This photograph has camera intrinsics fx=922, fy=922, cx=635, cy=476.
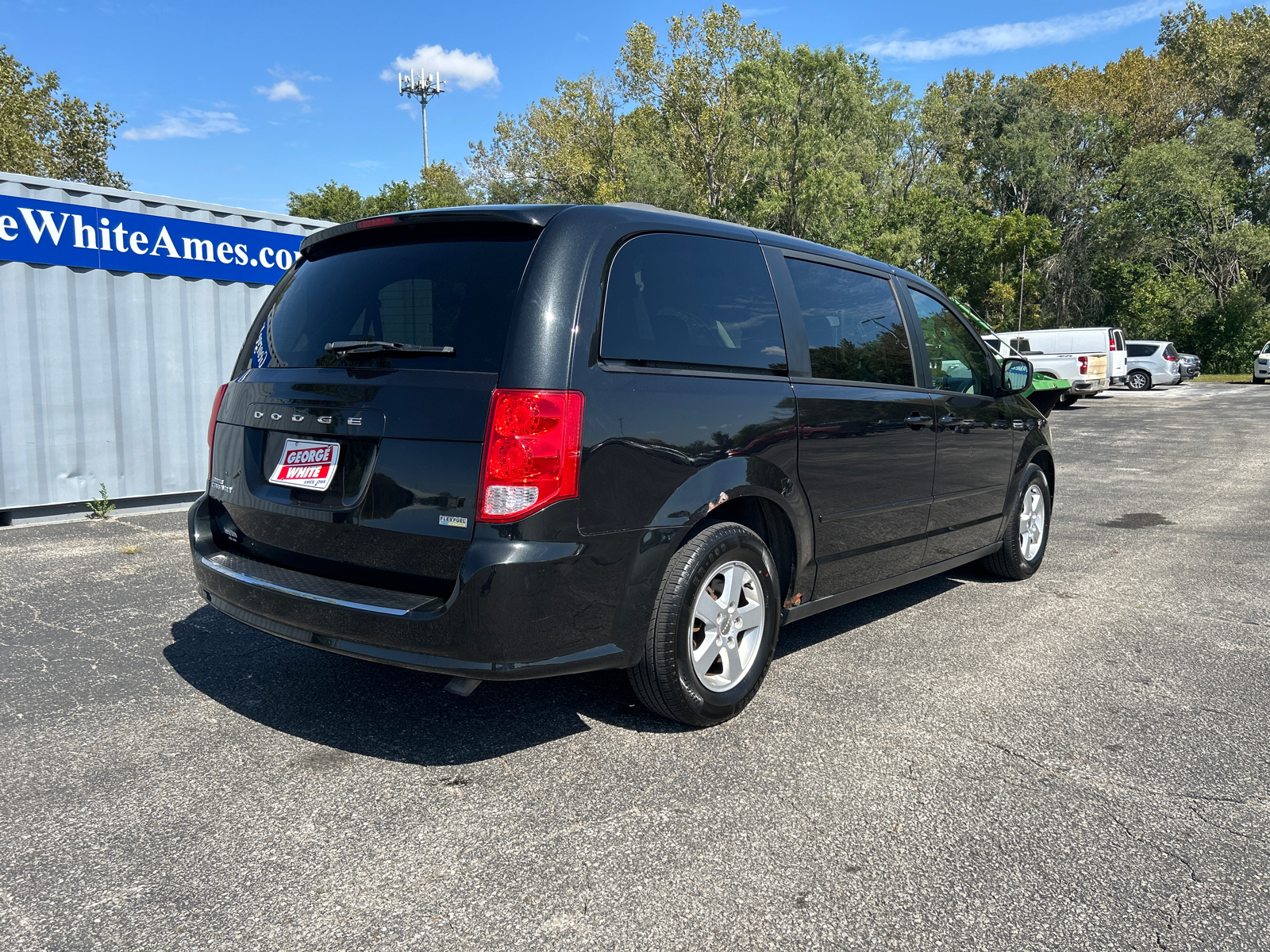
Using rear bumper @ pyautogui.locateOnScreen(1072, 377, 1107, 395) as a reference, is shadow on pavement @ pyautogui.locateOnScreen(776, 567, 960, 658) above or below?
below

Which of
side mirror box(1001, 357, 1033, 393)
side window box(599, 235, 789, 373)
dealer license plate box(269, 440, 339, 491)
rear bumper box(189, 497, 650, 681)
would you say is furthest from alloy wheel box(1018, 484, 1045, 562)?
dealer license plate box(269, 440, 339, 491)

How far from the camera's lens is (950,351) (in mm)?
5055

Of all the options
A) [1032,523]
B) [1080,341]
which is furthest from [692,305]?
[1080,341]

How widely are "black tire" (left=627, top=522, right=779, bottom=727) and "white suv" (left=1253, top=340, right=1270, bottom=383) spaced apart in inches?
1551

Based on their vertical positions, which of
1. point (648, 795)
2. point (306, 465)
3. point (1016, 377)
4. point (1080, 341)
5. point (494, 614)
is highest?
point (1080, 341)

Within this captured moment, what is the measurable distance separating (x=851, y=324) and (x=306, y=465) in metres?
2.50

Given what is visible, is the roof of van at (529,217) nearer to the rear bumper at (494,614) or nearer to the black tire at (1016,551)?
the rear bumper at (494,614)

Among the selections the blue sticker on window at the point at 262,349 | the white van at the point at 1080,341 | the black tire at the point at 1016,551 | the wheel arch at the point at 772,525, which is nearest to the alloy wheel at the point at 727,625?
the wheel arch at the point at 772,525

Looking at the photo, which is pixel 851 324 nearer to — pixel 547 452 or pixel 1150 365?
pixel 547 452

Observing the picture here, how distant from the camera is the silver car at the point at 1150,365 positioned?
32531 millimetres

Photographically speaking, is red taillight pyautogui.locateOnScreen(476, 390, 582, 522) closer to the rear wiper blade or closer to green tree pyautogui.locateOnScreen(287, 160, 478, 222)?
the rear wiper blade

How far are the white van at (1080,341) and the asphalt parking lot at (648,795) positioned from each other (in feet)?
80.9

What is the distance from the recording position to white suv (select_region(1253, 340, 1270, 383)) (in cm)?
3497

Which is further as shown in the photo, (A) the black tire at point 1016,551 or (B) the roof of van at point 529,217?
Result: (A) the black tire at point 1016,551
